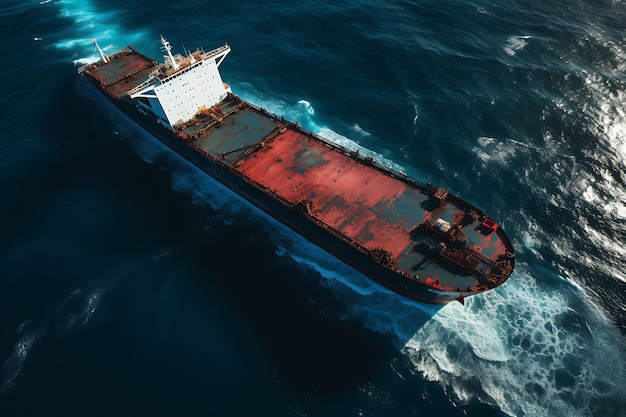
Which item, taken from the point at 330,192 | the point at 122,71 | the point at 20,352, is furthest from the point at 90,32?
the point at 330,192

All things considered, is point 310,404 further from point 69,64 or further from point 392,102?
point 69,64

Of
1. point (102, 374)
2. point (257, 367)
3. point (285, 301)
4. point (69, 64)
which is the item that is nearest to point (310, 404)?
point (257, 367)

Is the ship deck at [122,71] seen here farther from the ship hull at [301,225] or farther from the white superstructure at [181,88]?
the white superstructure at [181,88]

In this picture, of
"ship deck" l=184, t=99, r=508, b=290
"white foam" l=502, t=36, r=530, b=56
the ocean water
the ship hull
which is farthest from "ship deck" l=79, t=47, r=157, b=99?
"white foam" l=502, t=36, r=530, b=56

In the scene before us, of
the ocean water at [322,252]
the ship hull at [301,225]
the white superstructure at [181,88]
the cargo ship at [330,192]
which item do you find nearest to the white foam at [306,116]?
the ocean water at [322,252]

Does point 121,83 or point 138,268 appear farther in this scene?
point 121,83

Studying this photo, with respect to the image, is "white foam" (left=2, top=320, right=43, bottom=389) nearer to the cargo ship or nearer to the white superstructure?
the cargo ship
